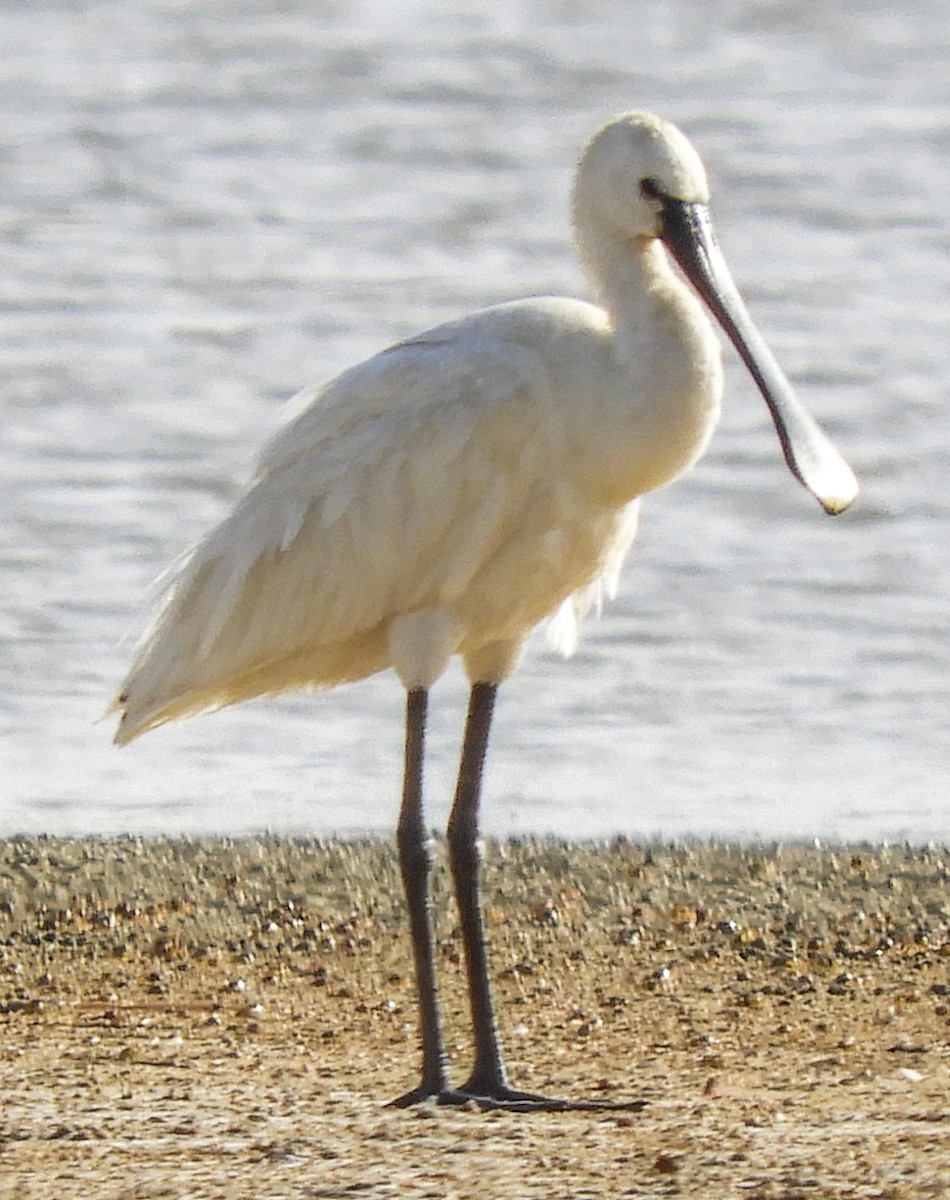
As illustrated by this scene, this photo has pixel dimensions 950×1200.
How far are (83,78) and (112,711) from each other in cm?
1672

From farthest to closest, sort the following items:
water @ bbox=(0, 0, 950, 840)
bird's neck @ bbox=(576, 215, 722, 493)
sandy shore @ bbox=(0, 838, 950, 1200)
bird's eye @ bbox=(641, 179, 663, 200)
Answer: water @ bbox=(0, 0, 950, 840) → bird's eye @ bbox=(641, 179, 663, 200) → bird's neck @ bbox=(576, 215, 722, 493) → sandy shore @ bbox=(0, 838, 950, 1200)

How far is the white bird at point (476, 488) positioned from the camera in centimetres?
702

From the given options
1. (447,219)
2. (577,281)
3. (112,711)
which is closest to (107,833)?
(112,711)

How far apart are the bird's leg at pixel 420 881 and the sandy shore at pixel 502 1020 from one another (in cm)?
13

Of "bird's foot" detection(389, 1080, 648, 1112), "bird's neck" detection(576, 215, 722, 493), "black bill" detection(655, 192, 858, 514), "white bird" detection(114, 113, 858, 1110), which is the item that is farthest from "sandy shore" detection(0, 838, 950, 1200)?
"bird's neck" detection(576, 215, 722, 493)

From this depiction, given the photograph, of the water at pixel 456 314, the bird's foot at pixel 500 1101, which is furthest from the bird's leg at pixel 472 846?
the water at pixel 456 314

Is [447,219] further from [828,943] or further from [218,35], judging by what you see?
[828,943]

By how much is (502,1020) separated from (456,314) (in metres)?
9.44

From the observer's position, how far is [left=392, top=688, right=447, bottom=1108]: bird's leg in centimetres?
686

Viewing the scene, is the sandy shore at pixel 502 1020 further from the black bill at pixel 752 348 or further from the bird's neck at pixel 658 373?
the bird's neck at pixel 658 373

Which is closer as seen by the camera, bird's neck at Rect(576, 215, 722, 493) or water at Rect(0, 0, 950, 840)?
bird's neck at Rect(576, 215, 722, 493)

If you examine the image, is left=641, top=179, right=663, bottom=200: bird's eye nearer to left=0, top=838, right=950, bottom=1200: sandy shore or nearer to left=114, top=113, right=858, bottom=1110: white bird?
left=114, top=113, right=858, bottom=1110: white bird

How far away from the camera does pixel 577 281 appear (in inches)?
698

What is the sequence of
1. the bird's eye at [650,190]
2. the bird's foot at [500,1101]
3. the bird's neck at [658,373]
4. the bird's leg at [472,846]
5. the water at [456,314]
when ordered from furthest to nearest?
the water at [456,314], the bird's eye at [650,190], the bird's leg at [472,846], the bird's neck at [658,373], the bird's foot at [500,1101]
